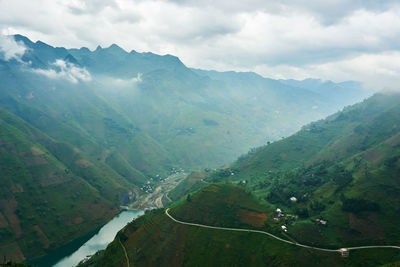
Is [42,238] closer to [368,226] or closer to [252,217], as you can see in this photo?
[252,217]

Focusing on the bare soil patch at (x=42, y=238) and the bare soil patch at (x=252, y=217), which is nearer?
the bare soil patch at (x=252, y=217)

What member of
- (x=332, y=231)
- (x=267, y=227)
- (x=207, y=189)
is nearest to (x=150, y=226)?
(x=207, y=189)

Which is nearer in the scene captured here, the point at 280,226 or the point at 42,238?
the point at 280,226

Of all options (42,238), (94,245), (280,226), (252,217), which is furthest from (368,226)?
(42,238)

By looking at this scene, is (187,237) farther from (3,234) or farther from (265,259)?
(3,234)

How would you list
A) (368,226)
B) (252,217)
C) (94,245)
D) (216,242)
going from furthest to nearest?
(94,245) < (252,217) < (216,242) < (368,226)

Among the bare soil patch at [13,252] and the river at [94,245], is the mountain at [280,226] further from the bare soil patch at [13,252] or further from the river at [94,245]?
the bare soil patch at [13,252]

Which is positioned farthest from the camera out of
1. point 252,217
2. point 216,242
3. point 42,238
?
point 42,238

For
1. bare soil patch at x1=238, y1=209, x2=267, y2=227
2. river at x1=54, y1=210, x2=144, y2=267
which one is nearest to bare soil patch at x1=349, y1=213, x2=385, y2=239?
bare soil patch at x1=238, y1=209, x2=267, y2=227

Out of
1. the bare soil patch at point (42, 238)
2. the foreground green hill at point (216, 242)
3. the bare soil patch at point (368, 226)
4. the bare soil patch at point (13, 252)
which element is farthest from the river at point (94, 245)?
the bare soil patch at point (368, 226)
